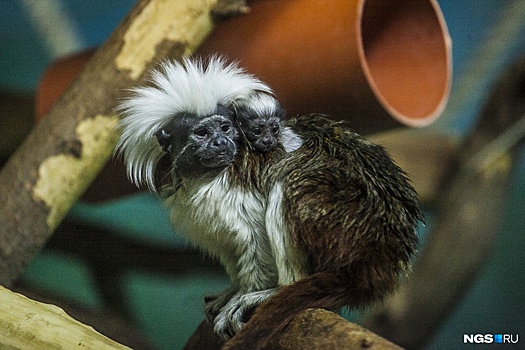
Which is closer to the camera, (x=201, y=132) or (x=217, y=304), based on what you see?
(x=201, y=132)

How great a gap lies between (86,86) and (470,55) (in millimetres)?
1596

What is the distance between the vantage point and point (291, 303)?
1750 mm

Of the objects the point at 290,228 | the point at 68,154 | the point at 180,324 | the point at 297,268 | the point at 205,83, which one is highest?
the point at 205,83

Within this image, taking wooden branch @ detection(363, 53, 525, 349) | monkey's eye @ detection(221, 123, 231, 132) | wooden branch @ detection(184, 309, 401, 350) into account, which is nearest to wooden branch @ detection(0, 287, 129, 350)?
wooden branch @ detection(184, 309, 401, 350)

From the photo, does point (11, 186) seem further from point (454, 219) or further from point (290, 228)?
point (454, 219)

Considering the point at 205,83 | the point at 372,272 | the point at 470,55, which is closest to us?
the point at 372,272

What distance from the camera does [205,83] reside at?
2152mm

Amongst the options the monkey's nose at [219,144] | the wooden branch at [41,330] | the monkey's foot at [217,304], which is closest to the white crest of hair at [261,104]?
the monkey's nose at [219,144]

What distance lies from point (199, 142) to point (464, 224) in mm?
1351

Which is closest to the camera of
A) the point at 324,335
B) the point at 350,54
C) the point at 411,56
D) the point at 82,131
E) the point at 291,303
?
the point at 324,335

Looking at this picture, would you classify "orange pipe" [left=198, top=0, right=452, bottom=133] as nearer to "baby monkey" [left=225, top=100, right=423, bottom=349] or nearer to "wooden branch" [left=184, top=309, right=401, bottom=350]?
"baby monkey" [left=225, top=100, right=423, bottom=349]

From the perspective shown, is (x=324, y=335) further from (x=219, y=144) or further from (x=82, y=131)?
(x=82, y=131)

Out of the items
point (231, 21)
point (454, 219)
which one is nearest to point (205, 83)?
point (231, 21)

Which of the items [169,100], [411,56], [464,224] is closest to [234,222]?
[169,100]
